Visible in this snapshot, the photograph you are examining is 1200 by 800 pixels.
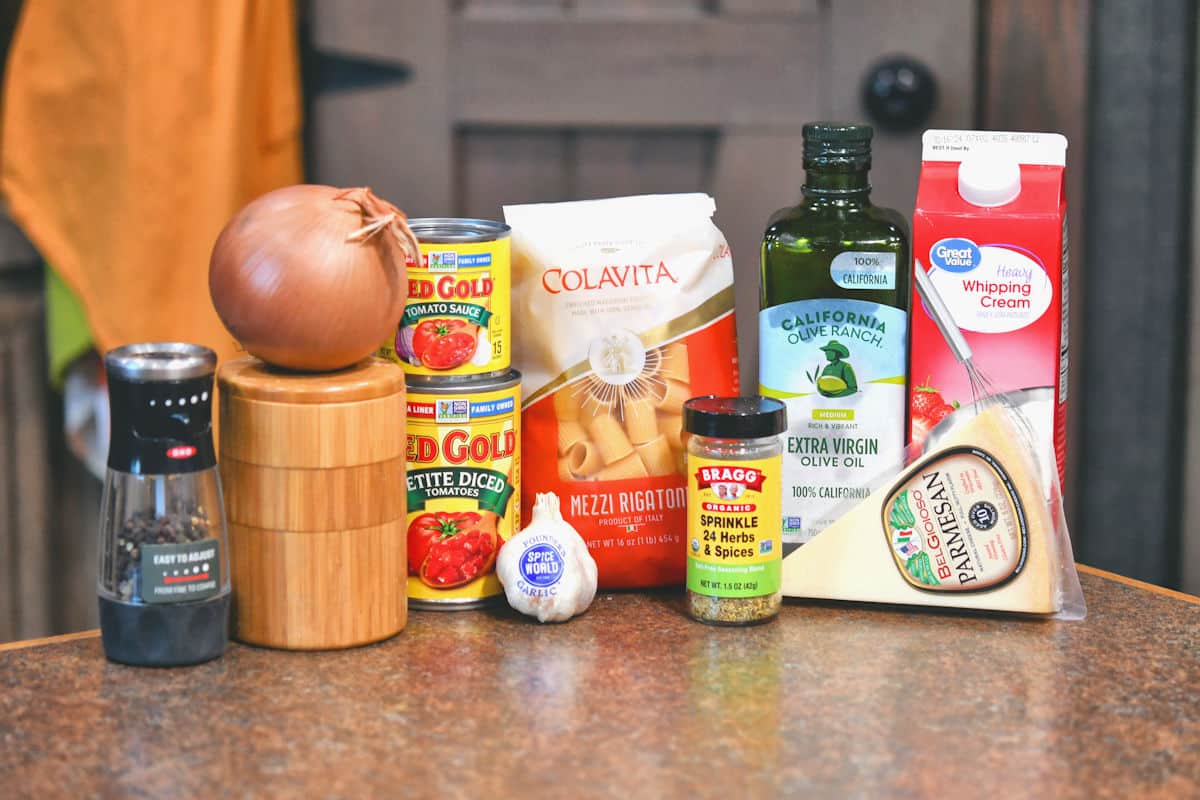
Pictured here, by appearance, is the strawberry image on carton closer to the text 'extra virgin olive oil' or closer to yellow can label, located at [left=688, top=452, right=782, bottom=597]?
the text 'extra virgin olive oil'

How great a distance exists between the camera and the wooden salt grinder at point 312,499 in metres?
0.99

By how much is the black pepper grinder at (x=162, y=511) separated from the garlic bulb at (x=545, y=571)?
21cm

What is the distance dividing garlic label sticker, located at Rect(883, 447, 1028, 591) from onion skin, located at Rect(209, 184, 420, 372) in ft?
1.35

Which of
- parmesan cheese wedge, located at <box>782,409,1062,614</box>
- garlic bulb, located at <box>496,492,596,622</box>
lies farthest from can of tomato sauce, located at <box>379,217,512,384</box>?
parmesan cheese wedge, located at <box>782,409,1062,614</box>

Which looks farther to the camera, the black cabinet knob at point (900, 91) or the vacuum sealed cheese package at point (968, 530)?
the black cabinet knob at point (900, 91)

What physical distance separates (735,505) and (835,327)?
163mm

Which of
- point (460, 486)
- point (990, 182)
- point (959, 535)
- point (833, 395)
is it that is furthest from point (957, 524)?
point (460, 486)

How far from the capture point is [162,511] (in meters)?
0.97

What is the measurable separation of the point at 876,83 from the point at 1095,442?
530mm

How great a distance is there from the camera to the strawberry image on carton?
1.05 metres

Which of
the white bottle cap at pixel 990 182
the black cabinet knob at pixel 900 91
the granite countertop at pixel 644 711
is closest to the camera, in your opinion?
the granite countertop at pixel 644 711

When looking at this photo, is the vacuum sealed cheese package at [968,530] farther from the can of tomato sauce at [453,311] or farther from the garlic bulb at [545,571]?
the can of tomato sauce at [453,311]

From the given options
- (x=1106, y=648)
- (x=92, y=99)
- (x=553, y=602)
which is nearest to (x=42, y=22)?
(x=92, y=99)

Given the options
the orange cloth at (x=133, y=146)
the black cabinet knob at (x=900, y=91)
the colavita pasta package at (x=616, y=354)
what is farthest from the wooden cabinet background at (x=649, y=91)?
the colavita pasta package at (x=616, y=354)
